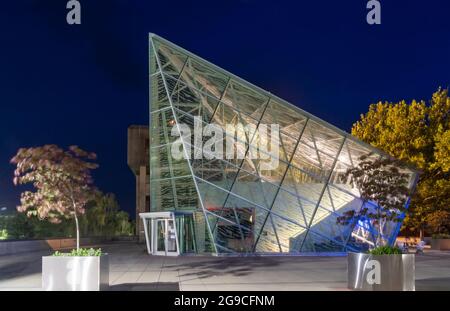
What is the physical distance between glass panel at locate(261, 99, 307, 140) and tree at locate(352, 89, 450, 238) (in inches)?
544

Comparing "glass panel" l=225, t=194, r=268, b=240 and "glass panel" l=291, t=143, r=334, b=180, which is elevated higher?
"glass panel" l=291, t=143, r=334, b=180

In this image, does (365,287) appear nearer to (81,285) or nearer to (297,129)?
(81,285)

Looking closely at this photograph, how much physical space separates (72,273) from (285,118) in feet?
69.0

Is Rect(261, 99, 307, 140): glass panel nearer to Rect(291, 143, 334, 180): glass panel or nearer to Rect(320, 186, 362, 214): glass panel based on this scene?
Rect(291, 143, 334, 180): glass panel

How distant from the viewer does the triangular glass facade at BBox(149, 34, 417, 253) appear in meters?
32.5

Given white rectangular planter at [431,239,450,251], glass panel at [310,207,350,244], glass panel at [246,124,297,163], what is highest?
glass panel at [246,124,297,163]

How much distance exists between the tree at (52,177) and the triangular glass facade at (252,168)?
1321 cm

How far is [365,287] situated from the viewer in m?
15.9

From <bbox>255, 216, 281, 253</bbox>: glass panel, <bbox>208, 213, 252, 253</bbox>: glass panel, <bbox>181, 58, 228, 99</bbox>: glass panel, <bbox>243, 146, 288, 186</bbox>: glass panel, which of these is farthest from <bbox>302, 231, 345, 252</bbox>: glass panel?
<bbox>181, 58, 228, 99</bbox>: glass panel

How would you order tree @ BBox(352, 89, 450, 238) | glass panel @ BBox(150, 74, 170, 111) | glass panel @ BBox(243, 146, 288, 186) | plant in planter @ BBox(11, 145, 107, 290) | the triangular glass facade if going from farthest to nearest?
tree @ BBox(352, 89, 450, 238)
glass panel @ BBox(150, 74, 170, 111)
glass panel @ BBox(243, 146, 288, 186)
the triangular glass facade
plant in planter @ BBox(11, 145, 107, 290)

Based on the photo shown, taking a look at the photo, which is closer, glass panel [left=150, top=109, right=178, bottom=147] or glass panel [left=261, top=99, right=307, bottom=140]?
glass panel [left=261, top=99, right=307, bottom=140]

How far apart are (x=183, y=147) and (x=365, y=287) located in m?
18.9
